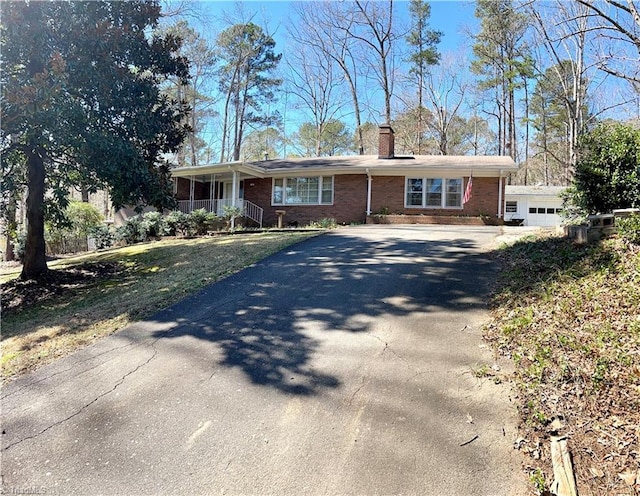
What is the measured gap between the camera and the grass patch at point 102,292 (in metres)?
5.36

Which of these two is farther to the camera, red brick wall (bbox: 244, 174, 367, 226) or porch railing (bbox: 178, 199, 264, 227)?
porch railing (bbox: 178, 199, 264, 227)

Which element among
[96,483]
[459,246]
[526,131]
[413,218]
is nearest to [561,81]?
[526,131]

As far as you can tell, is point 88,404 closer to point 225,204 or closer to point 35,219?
point 35,219

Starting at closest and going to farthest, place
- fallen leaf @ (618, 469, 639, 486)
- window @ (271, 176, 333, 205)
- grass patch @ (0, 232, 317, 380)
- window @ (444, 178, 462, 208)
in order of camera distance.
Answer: fallen leaf @ (618, 469, 639, 486), grass patch @ (0, 232, 317, 380), window @ (444, 178, 462, 208), window @ (271, 176, 333, 205)

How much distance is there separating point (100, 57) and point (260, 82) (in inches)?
994

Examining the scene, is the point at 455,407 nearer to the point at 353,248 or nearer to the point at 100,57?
the point at 353,248

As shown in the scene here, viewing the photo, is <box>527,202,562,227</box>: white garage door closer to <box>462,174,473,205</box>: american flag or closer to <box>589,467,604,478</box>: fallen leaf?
<box>462,174,473,205</box>: american flag

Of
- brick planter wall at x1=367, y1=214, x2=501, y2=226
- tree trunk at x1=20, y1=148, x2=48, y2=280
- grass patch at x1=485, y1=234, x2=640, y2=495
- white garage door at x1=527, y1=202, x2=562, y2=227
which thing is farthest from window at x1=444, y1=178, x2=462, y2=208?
tree trunk at x1=20, y1=148, x2=48, y2=280

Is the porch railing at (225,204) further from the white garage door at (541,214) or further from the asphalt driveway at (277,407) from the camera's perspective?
the white garage door at (541,214)

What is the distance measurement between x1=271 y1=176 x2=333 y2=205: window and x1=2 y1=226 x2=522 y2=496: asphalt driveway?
13325 mm

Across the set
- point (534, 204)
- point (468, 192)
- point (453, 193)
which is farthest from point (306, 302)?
point (534, 204)

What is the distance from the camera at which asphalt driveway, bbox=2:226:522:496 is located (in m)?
2.65

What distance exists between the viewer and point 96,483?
2672 millimetres

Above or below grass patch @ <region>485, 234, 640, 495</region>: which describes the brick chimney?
above
